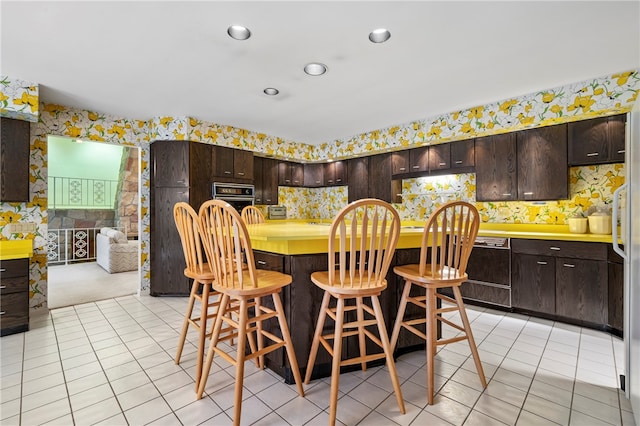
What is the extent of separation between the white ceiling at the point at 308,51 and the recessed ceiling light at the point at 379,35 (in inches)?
1.9

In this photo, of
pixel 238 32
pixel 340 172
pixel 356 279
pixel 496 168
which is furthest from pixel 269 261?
pixel 340 172

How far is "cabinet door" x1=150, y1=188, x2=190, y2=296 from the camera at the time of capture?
160 inches

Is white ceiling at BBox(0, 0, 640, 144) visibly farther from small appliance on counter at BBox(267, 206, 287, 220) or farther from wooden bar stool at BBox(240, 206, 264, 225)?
small appliance on counter at BBox(267, 206, 287, 220)

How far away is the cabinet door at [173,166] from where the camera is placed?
4.06 m

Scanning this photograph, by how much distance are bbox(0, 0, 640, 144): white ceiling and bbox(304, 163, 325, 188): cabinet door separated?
2.26 meters

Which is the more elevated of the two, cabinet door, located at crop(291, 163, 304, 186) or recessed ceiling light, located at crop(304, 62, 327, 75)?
recessed ceiling light, located at crop(304, 62, 327, 75)

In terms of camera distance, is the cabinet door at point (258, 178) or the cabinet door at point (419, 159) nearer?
the cabinet door at point (419, 159)

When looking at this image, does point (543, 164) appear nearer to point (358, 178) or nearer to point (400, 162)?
point (400, 162)

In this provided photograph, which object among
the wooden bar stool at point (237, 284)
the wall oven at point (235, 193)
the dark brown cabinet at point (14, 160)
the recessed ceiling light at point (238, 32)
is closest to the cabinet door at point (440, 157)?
the wall oven at point (235, 193)

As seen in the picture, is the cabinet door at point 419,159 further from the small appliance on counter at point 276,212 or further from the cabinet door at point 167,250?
the cabinet door at point 167,250

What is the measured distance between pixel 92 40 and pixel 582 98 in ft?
14.6

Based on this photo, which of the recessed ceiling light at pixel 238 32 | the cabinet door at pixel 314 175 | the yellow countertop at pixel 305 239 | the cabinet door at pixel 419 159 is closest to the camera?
the yellow countertop at pixel 305 239

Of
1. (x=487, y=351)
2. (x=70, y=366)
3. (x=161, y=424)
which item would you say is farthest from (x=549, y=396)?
(x=70, y=366)

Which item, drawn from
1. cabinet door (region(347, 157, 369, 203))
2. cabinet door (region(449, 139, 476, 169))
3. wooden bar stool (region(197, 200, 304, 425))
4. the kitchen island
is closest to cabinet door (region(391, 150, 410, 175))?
cabinet door (region(347, 157, 369, 203))
